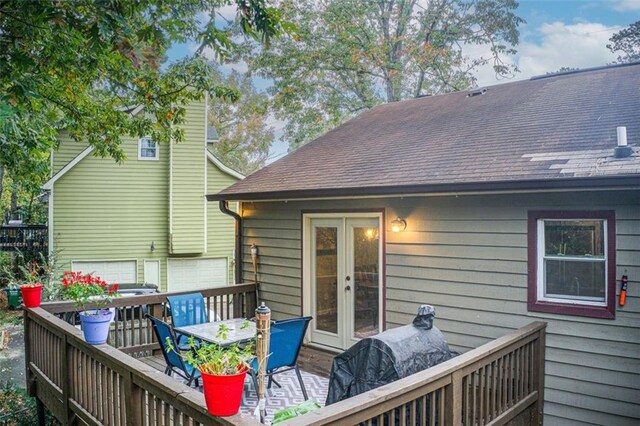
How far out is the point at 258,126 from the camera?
1139 inches

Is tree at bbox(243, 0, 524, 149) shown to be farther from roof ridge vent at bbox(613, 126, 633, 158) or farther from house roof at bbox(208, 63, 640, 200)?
roof ridge vent at bbox(613, 126, 633, 158)

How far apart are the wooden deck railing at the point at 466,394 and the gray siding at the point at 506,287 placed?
288 millimetres

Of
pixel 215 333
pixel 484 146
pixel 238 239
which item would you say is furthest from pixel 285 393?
pixel 484 146

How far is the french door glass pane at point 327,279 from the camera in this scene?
6941 millimetres

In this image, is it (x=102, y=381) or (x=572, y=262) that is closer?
(x=102, y=381)

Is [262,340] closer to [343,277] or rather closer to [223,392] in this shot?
[223,392]

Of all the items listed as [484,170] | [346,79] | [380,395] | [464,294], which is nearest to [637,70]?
[484,170]

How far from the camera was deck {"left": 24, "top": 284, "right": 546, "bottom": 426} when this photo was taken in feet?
8.95

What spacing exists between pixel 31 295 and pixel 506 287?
17.1ft

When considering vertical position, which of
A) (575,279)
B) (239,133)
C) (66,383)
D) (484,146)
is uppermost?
(239,133)

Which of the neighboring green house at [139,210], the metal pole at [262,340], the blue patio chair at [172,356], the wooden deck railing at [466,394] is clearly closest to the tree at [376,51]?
the neighboring green house at [139,210]

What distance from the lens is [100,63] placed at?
285 inches

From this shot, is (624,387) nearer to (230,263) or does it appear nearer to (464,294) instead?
(464,294)

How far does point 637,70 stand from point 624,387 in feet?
16.1
